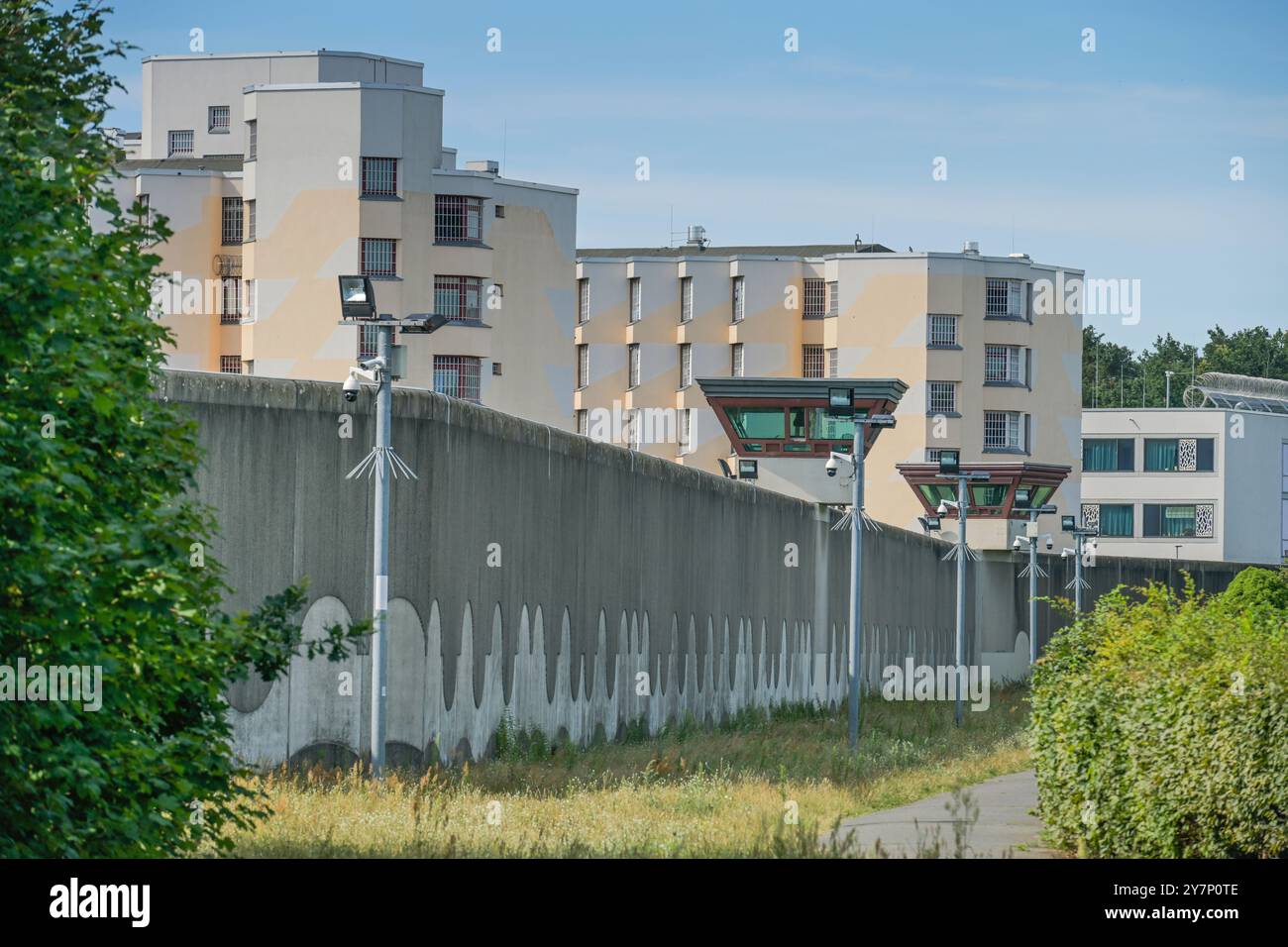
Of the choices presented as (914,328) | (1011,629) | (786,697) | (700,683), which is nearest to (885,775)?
(700,683)

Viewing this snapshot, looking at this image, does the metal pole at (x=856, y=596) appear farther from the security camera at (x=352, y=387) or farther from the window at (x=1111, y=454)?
the window at (x=1111, y=454)

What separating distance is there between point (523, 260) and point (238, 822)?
66.0 meters

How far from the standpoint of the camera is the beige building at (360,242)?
70625mm

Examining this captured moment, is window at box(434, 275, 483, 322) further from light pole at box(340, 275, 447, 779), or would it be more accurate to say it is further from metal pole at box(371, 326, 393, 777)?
metal pole at box(371, 326, 393, 777)

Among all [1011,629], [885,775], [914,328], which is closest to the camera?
[885,775]

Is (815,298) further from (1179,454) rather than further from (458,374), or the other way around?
(1179,454)

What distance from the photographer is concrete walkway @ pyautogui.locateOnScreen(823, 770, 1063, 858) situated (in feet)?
55.4

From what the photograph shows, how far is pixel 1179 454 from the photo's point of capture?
115125mm

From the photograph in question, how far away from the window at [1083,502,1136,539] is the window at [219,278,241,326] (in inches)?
2374

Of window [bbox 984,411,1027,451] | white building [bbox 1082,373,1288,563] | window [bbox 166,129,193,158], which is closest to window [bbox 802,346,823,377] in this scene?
window [bbox 984,411,1027,451]

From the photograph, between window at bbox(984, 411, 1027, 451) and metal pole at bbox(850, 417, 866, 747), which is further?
window at bbox(984, 411, 1027, 451)
